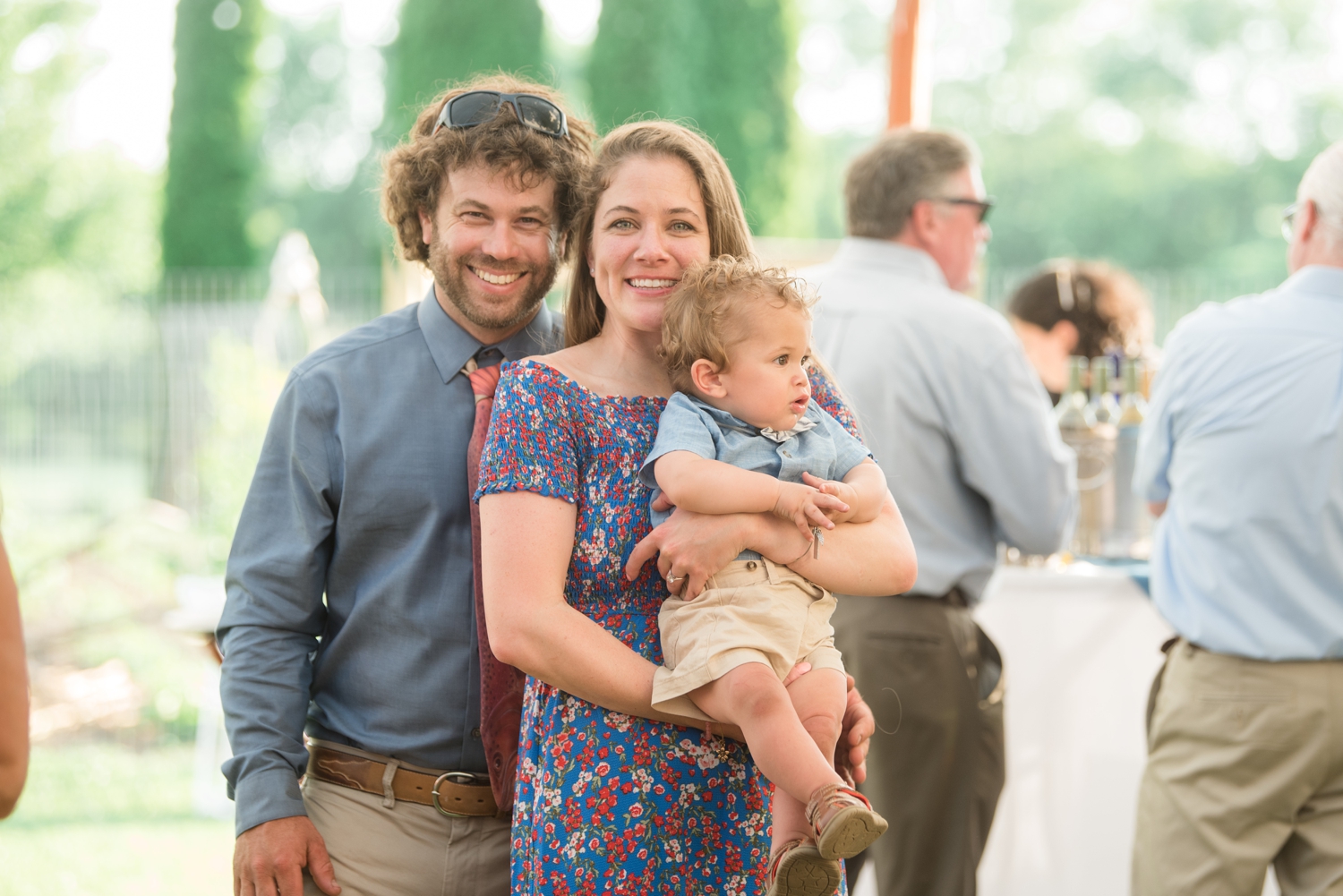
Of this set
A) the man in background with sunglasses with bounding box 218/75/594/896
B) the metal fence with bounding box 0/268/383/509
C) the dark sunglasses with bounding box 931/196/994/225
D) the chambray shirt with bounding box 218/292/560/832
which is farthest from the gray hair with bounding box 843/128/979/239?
the metal fence with bounding box 0/268/383/509

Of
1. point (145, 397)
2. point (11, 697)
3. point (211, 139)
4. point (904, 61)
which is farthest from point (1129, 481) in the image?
point (211, 139)

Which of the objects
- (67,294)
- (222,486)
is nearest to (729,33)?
(222,486)

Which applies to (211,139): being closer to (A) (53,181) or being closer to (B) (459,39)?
(B) (459,39)

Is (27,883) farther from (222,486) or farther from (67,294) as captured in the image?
(67,294)

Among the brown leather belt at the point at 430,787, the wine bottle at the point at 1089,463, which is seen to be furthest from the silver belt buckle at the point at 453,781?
the wine bottle at the point at 1089,463

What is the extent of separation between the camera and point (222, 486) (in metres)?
8.28

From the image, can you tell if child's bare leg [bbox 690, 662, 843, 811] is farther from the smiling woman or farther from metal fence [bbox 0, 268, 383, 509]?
metal fence [bbox 0, 268, 383, 509]

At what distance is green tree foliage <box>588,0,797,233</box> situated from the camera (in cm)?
1408

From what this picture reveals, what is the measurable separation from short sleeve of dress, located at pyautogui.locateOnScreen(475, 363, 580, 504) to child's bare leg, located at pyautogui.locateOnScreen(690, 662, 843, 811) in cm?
Result: 35

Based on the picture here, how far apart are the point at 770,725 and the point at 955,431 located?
176 cm

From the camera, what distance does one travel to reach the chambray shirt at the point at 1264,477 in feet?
8.70

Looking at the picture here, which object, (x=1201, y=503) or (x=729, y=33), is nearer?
(x=1201, y=503)

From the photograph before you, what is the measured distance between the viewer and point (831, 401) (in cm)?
194

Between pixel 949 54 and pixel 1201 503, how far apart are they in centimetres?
3082
